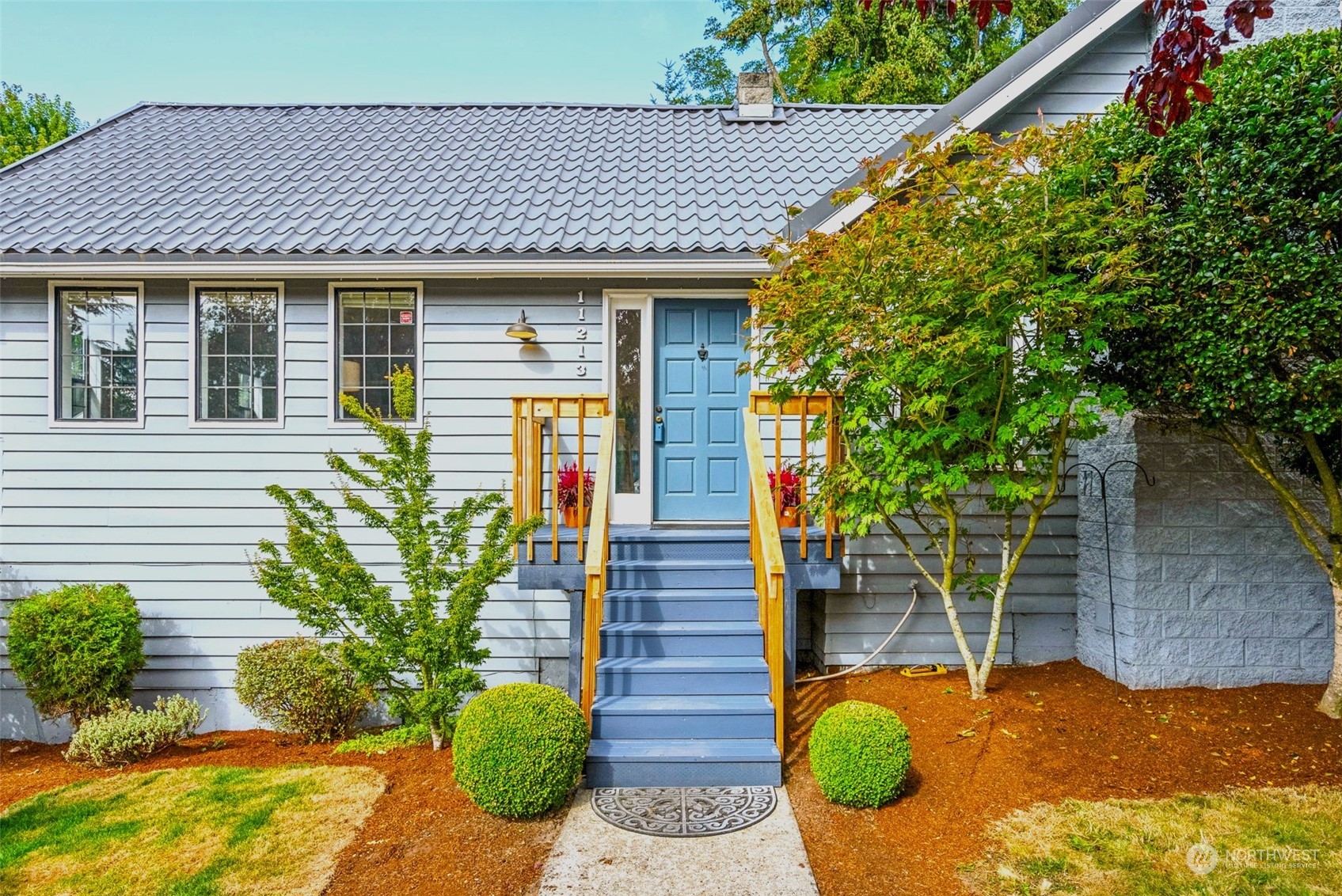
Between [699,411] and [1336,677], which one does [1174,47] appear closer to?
[699,411]

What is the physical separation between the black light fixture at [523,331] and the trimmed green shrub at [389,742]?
2830 mm

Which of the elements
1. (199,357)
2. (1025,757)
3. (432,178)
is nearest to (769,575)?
(1025,757)

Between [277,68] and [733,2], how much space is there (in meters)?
11.4

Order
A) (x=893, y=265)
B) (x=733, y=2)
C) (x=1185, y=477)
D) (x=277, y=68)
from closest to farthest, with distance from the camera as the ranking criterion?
(x=893, y=265)
(x=1185, y=477)
(x=277, y=68)
(x=733, y=2)

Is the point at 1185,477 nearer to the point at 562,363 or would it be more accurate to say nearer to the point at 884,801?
the point at 884,801

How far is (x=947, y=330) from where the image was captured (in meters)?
4.06

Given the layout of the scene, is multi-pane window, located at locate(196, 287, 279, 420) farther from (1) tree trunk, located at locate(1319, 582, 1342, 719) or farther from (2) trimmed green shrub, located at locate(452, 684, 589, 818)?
(1) tree trunk, located at locate(1319, 582, 1342, 719)

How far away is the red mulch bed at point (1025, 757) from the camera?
3.22m

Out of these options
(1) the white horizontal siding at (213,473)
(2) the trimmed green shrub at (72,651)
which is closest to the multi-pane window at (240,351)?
(1) the white horizontal siding at (213,473)

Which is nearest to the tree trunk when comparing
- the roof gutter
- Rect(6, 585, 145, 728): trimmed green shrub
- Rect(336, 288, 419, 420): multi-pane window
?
the roof gutter

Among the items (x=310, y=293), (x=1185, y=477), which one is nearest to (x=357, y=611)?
(x=310, y=293)

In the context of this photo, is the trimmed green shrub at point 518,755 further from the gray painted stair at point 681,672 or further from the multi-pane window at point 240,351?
the multi-pane window at point 240,351

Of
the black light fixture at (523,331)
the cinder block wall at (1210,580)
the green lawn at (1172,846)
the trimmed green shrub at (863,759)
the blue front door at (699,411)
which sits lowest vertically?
the green lawn at (1172,846)

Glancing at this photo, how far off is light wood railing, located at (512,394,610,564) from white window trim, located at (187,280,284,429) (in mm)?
2015
